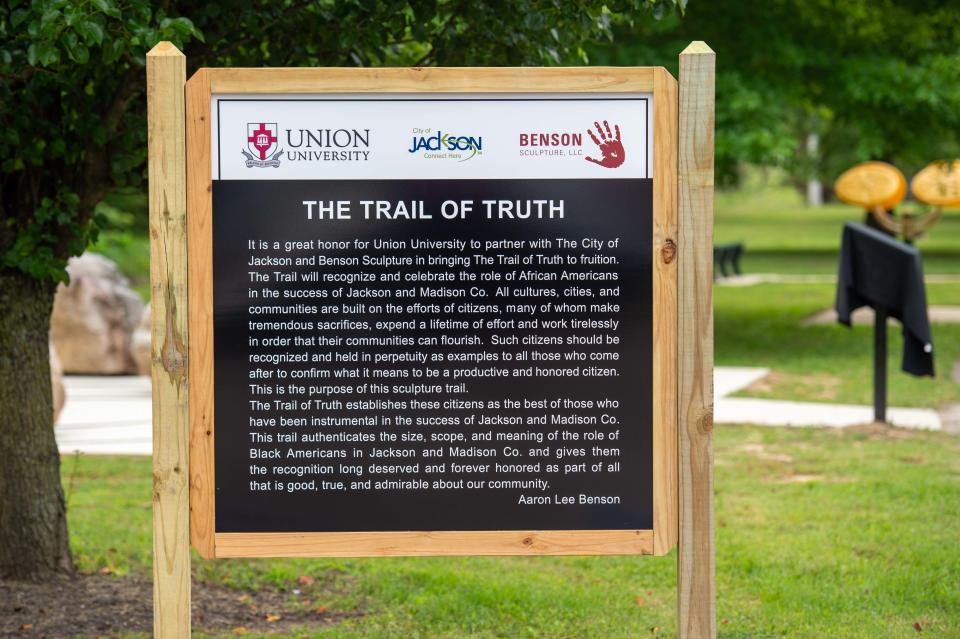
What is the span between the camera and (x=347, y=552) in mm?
4086

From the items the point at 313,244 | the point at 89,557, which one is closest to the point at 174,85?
the point at 313,244

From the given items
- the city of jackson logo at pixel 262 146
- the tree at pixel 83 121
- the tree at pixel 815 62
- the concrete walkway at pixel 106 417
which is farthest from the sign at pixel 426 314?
the tree at pixel 815 62

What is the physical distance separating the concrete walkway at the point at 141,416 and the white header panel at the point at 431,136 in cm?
617

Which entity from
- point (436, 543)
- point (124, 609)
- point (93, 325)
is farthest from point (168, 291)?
point (93, 325)

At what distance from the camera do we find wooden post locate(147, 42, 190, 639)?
4000mm

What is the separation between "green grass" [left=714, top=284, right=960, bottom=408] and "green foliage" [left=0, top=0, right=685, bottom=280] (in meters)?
7.25

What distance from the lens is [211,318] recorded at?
4.02m

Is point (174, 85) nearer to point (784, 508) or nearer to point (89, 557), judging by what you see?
point (89, 557)

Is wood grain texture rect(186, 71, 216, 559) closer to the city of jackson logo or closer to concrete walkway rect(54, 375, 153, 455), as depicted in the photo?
the city of jackson logo

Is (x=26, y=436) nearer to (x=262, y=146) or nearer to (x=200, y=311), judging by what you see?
(x=200, y=311)

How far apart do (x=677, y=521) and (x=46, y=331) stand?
317 cm

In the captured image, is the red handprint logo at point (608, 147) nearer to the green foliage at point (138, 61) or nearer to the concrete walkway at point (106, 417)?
the green foliage at point (138, 61)

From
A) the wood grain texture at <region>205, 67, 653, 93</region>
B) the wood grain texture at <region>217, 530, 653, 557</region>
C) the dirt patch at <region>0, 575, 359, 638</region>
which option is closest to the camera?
the wood grain texture at <region>205, 67, 653, 93</region>

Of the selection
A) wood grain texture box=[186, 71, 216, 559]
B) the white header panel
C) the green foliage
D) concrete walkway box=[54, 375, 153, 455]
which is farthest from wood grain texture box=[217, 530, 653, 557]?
concrete walkway box=[54, 375, 153, 455]
